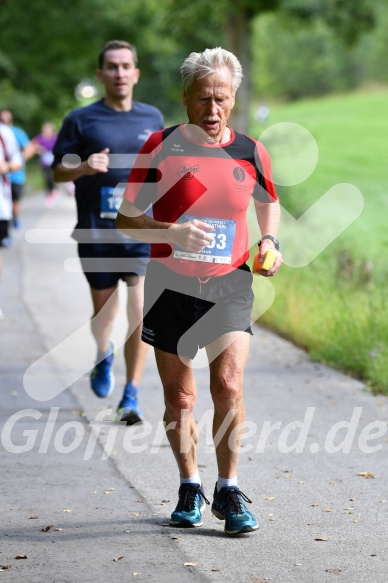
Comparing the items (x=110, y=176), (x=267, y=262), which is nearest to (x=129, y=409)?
(x=110, y=176)

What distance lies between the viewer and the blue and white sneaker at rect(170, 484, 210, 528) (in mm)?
5266

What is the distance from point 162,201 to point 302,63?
122300 mm

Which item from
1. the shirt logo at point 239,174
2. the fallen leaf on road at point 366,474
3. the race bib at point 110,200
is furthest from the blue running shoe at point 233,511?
the race bib at point 110,200

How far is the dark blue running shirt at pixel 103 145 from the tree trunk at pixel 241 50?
18.0 metres

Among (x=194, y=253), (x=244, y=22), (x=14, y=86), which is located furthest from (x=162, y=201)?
(x=14, y=86)

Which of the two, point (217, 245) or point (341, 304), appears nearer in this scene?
point (217, 245)

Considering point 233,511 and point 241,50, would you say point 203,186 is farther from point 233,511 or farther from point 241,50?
point 241,50

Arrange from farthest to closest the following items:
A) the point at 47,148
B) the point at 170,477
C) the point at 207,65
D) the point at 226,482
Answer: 1. the point at 47,148
2. the point at 170,477
3. the point at 226,482
4. the point at 207,65

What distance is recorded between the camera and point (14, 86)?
4103 cm

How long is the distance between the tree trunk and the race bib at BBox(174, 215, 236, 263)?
2065 cm

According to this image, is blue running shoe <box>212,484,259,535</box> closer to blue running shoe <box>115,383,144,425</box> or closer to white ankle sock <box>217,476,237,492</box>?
white ankle sock <box>217,476,237,492</box>

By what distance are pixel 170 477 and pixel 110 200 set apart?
2178 mm

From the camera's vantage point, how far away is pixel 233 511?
5160mm

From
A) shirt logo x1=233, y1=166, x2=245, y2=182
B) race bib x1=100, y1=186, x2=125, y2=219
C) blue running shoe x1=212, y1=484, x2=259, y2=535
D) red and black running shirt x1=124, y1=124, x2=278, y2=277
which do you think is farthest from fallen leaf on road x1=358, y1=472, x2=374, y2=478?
race bib x1=100, y1=186, x2=125, y2=219
